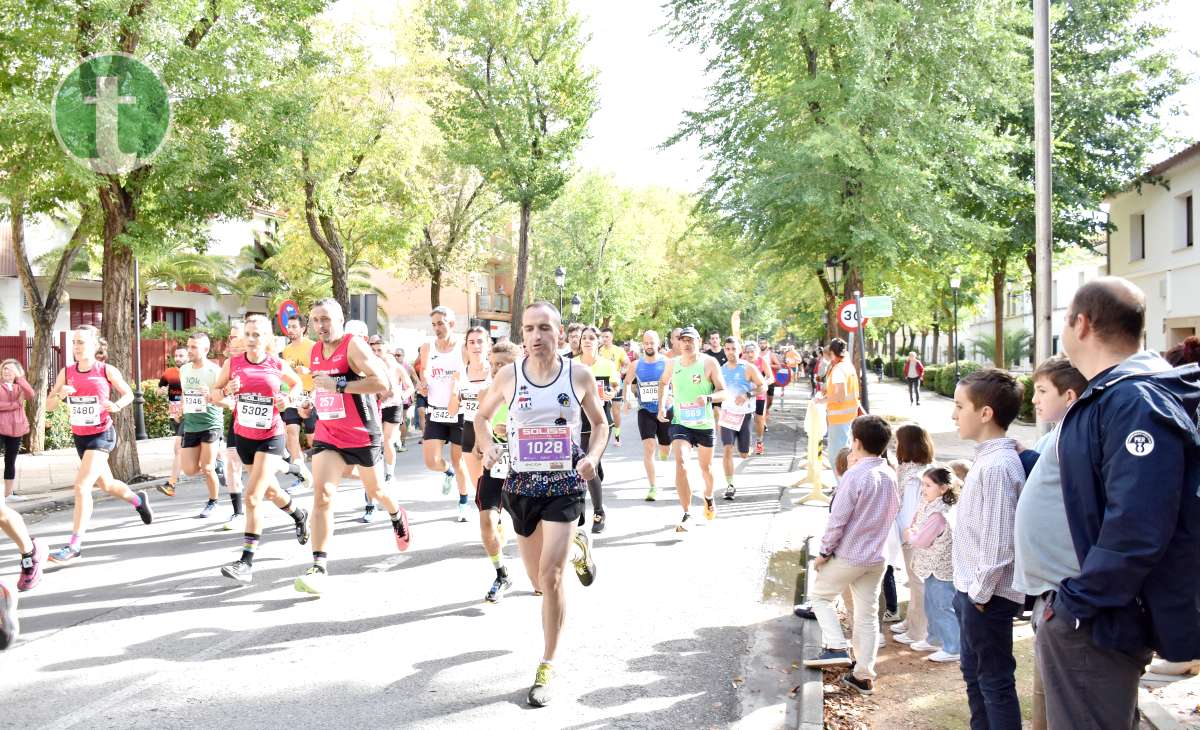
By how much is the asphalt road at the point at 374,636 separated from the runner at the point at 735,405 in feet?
6.06

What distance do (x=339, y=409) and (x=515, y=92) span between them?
2445 cm

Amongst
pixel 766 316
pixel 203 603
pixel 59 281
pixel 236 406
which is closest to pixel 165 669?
pixel 203 603

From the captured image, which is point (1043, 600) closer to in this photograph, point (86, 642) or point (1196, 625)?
point (1196, 625)

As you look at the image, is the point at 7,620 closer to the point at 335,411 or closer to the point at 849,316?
the point at 335,411

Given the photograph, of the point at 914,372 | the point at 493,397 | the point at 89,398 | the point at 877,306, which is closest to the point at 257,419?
the point at 89,398

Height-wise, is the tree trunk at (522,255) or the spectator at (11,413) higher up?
the tree trunk at (522,255)

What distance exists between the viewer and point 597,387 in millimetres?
6191

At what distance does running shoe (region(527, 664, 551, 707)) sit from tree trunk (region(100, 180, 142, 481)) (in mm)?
10162

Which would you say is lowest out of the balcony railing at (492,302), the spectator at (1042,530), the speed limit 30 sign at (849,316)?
the spectator at (1042,530)

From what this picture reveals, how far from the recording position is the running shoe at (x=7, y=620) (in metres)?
5.23

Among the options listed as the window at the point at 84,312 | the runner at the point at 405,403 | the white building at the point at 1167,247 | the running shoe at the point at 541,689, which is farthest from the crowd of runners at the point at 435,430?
the window at the point at 84,312

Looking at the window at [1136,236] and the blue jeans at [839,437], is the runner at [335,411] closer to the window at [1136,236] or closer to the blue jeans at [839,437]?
the blue jeans at [839,437]

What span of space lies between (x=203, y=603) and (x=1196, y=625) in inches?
233

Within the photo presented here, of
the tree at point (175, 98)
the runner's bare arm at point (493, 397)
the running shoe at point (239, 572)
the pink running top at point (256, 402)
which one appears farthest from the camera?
the tree at point (175, 98)
